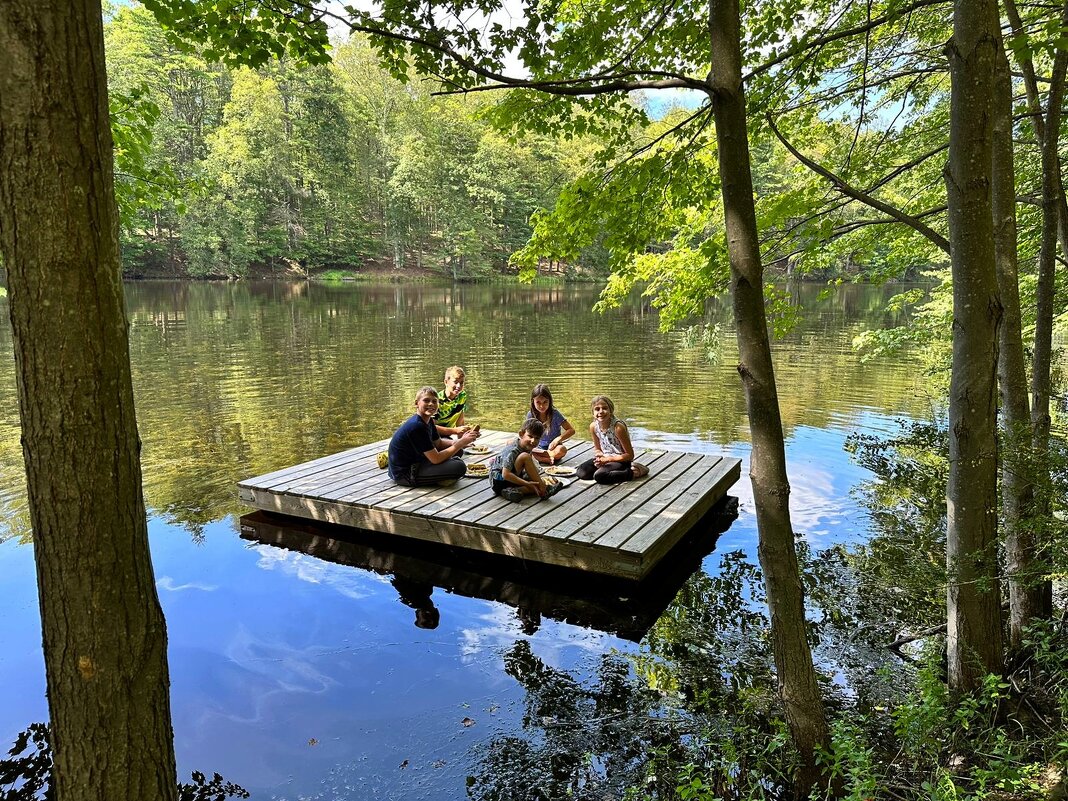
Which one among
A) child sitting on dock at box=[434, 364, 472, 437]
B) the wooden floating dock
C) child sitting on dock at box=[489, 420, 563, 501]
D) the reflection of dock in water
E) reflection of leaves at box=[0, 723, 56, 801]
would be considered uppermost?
child sitting on dock at box=[434, 364, 472, 437]

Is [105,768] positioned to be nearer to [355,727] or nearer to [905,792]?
[355,727]

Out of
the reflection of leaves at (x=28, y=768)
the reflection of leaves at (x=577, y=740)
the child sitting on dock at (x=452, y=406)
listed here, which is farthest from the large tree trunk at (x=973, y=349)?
the child sitting on dock at (x=452, y=406)

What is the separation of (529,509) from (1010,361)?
12.7 feet

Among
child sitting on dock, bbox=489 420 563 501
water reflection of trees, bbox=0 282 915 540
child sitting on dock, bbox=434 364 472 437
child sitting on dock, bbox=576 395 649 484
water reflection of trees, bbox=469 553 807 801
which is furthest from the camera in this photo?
water reflection of trees, bbox=0 282 915 540

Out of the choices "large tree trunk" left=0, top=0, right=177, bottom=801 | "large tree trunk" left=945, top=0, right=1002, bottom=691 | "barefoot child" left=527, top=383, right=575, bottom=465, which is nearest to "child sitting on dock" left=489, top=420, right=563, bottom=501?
"barefoot child" left=527, top=383, right=575, bottom=465

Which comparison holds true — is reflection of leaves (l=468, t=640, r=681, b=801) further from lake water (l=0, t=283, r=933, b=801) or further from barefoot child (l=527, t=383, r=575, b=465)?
barefoot child (l=527, t=383, r=575, b=465)

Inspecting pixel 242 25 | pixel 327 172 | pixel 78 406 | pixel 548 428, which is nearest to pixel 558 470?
pixel 548 428

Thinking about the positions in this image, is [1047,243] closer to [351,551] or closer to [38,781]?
[351,551]

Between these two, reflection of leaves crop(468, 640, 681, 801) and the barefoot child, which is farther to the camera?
the barefoot child

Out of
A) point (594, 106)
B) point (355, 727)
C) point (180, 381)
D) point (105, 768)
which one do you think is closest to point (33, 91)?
point (105, 768)

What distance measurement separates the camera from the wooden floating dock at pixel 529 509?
5398 mm

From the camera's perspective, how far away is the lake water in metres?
4.02

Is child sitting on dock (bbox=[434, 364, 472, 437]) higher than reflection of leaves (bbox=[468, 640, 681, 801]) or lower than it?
higher

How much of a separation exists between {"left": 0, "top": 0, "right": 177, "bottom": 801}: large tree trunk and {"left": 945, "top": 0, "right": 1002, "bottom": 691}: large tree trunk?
3.24m
